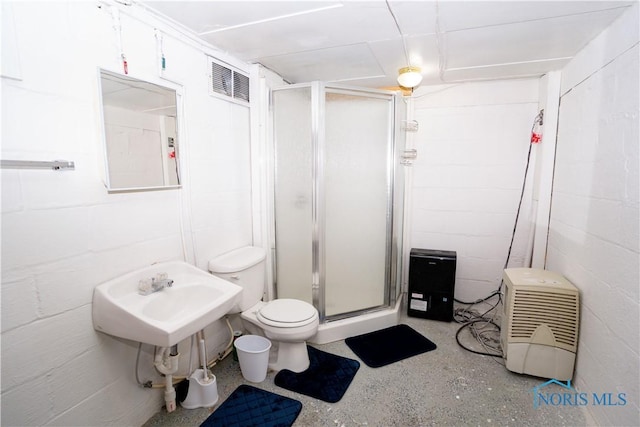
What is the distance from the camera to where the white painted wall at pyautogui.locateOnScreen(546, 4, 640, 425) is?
1.41 metres

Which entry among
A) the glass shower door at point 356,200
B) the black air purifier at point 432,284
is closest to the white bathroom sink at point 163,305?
the glass shower door at point 356,200

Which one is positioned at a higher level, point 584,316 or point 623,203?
point 623,203

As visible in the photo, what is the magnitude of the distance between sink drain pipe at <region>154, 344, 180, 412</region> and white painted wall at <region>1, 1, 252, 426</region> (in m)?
0.09

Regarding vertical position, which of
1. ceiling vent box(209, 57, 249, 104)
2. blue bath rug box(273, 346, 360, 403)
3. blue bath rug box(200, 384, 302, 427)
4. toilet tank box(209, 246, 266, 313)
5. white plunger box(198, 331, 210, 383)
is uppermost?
ceiling vent box(209, 57, 249, 104)

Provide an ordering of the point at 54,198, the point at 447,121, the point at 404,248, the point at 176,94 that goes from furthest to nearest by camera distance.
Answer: the point at 404,248
the point at 447,121
the point at 176,94
the point at 54,198

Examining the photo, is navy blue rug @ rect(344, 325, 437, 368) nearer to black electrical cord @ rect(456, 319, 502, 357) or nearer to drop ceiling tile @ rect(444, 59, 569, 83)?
black electrical cord @ rect(456, 319, 502, 357)

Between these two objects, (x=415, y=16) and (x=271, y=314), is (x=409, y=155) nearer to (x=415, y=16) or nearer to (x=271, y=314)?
(x=415, y=16)

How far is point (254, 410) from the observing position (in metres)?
1.75

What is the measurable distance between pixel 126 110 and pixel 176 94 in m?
0.35

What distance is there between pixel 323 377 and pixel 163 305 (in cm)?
114

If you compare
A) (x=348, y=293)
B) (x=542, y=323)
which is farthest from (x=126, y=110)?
(x=542, y=323)

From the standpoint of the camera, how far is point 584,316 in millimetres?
1825

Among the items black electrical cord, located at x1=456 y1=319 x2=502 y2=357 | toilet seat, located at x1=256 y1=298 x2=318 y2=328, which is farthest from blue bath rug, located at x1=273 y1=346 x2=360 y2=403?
black electrical cord, located at x1=456 y1=319 x2=502 y2=357

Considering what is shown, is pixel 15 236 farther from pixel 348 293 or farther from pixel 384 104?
pixel 384 104
